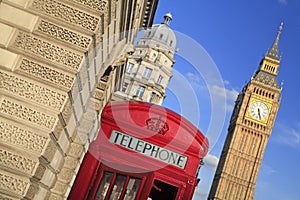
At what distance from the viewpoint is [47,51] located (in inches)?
165

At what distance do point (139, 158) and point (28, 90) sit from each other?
1996 millimetres

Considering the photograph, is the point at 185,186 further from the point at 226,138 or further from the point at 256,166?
the point at 226,138

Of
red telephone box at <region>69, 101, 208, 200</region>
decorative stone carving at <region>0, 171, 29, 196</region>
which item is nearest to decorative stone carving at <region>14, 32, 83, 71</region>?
decorative stone carving at <region>0, 171, 29, 196</region>

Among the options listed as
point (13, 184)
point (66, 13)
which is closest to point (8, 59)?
point (66, 13)

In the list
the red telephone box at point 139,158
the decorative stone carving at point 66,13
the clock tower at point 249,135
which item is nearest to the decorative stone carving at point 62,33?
the decorative stone carving at point 66,13

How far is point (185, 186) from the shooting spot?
5.55 m

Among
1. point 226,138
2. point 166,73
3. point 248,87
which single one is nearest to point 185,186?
point 166,73

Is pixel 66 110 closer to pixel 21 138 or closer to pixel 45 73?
Result: pixel 45 73

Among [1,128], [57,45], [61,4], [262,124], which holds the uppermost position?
[262,124]

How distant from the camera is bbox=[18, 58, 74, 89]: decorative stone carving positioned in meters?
4.13

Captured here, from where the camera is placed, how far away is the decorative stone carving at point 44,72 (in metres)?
4.13

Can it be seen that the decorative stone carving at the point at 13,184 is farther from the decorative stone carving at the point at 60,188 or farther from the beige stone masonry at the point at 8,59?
the decorative stone carving at the point at 60,188

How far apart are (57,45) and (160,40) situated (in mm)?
63841

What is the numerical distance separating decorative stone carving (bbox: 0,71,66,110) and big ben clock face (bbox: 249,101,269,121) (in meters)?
62.6
